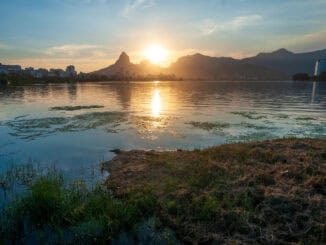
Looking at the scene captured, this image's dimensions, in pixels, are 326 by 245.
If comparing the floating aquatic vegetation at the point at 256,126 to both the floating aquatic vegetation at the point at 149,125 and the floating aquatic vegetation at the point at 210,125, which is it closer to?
the floating aquatic vegetation at the point at 210,125

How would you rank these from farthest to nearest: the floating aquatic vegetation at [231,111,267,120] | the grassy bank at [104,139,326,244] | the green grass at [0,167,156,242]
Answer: the floating aquatic vegetation at [231,111,267,120] < the green grass at [0,167,156,242] < the grassy bank at [104,139,326,244]

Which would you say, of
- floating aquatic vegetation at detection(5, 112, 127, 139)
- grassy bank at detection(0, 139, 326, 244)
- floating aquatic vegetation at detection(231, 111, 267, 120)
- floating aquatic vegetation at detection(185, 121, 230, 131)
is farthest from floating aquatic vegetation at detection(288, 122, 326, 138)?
floating aquatic vegetation at detection(5, 112, 127, 139)

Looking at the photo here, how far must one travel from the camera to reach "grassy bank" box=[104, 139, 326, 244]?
8.44 m

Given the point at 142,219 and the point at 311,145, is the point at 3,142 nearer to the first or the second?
the point at 142,219

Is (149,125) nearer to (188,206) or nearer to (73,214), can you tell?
(188,206)

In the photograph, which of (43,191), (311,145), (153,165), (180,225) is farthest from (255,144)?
(43,191)

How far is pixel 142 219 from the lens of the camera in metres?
9.70

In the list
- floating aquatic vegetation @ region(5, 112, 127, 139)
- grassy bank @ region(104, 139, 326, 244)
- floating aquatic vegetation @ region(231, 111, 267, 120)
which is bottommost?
floating aquatic vegetation @ region(5, 112, 127, 139)

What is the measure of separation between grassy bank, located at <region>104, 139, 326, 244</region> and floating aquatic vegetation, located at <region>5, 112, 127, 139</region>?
1300 cm

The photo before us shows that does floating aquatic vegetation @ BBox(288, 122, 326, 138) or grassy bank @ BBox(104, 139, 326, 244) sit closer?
grassy bank @ BBox(104, 139, 326, 244)

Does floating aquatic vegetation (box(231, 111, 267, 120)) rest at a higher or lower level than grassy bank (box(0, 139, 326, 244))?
higher

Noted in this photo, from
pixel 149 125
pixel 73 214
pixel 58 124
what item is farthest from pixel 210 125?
pixel 73 214

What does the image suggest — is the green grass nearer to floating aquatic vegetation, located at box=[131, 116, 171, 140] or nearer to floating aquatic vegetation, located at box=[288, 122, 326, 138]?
floating aquatic vegetation, located at box=[131, 116, 171, 140]

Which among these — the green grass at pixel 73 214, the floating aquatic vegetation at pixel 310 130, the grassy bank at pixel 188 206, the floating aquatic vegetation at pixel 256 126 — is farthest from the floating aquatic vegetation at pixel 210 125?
the green grass at pixel 73 214
